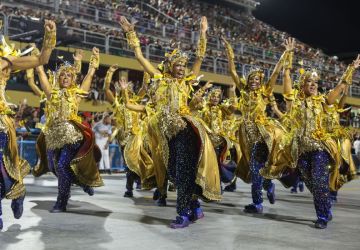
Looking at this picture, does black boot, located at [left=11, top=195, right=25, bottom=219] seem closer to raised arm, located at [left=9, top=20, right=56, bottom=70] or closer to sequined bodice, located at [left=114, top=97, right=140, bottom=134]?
raised arm, located at [left=9, top=20, right=56, bottom=70]

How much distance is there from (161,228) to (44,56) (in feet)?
6.61

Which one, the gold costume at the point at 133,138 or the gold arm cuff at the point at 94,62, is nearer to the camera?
the gold arm cuff at the point at 94,62

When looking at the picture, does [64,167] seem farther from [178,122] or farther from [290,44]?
[290,44]

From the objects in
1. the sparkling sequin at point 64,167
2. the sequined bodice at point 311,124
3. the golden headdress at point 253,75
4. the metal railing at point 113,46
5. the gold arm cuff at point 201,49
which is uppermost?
the metal railing at point 113,46

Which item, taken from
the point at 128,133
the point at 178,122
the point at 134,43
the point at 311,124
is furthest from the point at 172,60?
the point at 128,133

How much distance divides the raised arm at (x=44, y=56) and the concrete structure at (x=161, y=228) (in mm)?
1537

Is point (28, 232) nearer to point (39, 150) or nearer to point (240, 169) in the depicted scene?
point (39, 150)

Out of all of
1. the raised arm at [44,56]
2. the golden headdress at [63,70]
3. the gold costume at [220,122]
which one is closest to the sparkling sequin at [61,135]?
the golden headdress at [63,70]

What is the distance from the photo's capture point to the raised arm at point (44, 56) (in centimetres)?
450

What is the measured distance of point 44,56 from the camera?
4523mm

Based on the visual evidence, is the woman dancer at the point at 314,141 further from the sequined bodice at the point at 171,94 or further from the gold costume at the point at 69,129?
the gold costume at the point at 69,129

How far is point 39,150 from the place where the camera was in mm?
6801

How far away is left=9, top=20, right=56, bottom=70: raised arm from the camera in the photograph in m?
4.50

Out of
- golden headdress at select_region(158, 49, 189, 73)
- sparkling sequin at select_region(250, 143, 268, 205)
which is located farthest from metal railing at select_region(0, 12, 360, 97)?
golden headdress at select_region(158, 49, 189, 73)
